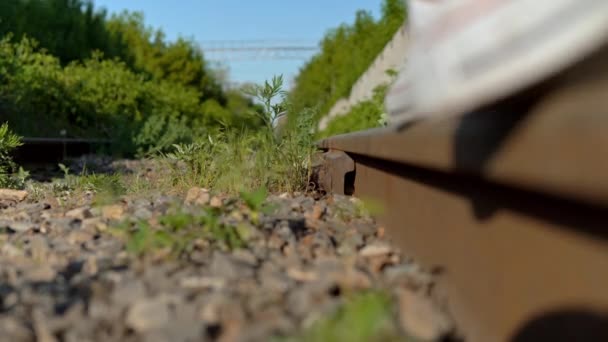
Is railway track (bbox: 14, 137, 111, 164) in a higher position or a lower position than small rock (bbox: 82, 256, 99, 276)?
lower

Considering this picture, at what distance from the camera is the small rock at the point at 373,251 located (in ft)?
6.65

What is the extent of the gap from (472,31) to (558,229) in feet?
1.26

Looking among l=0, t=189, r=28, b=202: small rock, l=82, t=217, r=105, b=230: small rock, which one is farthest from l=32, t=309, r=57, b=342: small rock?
l=0, t=189, r=28, b=202: small rock

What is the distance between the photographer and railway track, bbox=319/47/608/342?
1.02 meters

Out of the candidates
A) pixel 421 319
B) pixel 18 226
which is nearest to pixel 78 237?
pixel 18 226

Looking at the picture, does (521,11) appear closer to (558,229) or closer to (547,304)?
(558,229)

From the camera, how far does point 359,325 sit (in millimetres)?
1177

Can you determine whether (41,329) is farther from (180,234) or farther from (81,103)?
(81,103)

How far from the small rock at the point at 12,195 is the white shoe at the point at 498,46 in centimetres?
375

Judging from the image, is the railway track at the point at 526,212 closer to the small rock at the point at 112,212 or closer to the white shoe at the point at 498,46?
the white shoe at the point at 498,46

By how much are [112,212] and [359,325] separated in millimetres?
1927

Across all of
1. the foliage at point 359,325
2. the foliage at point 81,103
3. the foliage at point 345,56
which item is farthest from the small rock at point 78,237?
the foliage at point 345,56

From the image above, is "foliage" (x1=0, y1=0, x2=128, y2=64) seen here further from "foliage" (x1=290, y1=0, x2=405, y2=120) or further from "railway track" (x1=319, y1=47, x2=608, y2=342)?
"railway track" (x1=319, y1=47, x2=608, y2=342)

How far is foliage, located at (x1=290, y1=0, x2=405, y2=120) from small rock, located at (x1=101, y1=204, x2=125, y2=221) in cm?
1092
